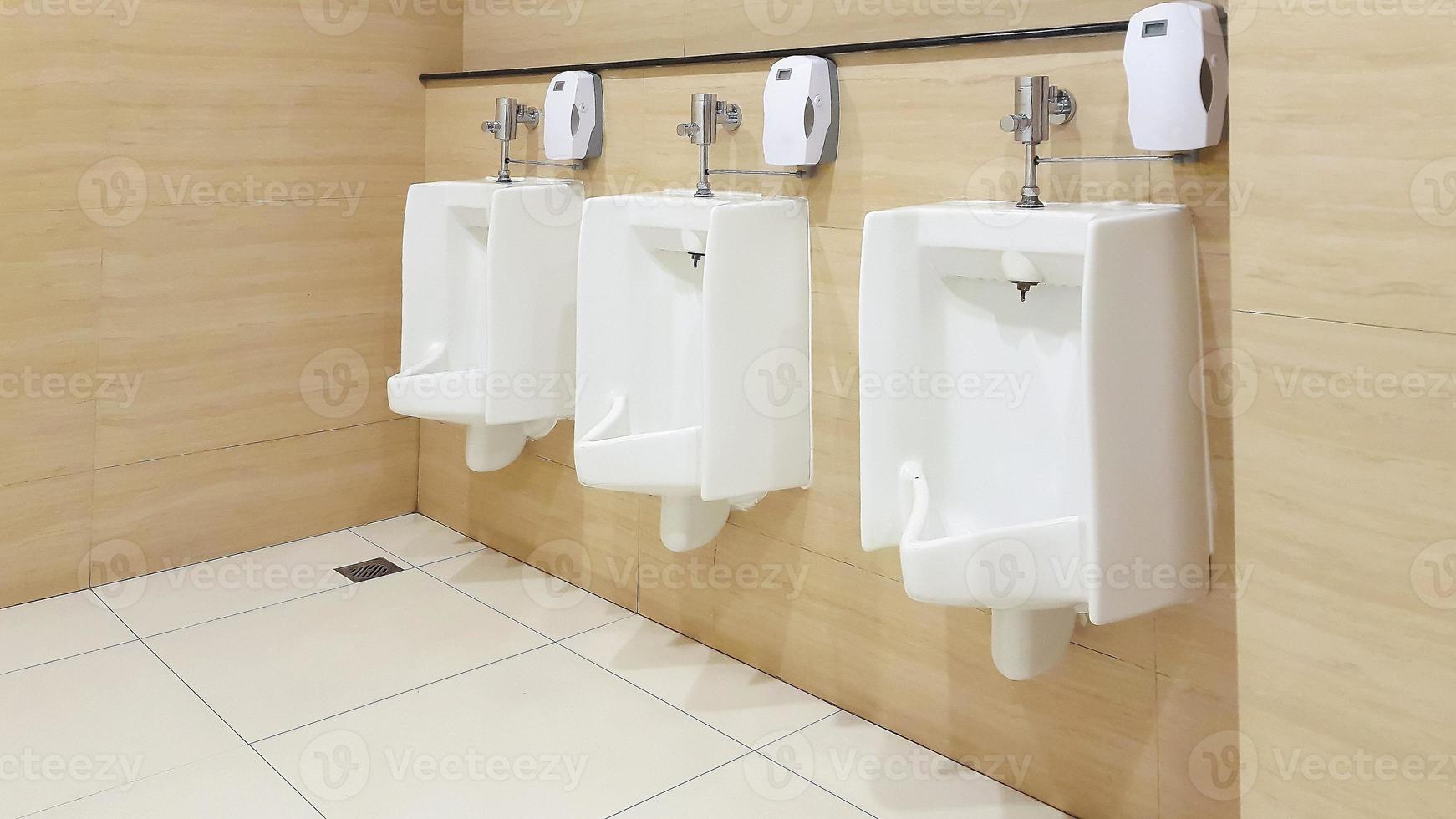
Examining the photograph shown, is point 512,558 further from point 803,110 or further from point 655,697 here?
point 803,110

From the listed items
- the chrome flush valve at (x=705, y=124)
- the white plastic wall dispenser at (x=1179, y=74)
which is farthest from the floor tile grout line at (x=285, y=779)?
the white plastic wall dispenser at (x=1179, y=74)

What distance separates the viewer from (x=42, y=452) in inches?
95.0

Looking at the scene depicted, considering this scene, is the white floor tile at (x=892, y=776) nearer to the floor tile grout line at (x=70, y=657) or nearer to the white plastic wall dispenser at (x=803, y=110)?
the white plastic wall dispenser at (x=803, y=110)

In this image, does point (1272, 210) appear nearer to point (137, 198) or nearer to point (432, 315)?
point (432, 315)

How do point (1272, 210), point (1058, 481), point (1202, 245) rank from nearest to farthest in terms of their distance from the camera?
point (1272, 210) → point (1202, 245) → point (1058, 481)

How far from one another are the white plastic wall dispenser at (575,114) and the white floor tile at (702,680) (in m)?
1.02

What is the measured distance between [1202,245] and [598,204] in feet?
3.50

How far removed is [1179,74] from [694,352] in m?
1.01

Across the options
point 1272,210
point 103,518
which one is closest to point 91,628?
point 103,518

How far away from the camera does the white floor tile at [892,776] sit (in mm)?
1670

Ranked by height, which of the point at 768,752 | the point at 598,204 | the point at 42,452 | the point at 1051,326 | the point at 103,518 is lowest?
the point at 768,752

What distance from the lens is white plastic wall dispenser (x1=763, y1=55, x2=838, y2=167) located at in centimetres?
180

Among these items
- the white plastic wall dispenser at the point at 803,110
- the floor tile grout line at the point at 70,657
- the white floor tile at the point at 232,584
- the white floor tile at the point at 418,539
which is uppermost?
the white plastic wall dispenser at the point at 803,110

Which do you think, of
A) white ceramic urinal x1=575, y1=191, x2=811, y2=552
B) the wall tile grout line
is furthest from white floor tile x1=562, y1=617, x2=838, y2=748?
the wall tile grout line
